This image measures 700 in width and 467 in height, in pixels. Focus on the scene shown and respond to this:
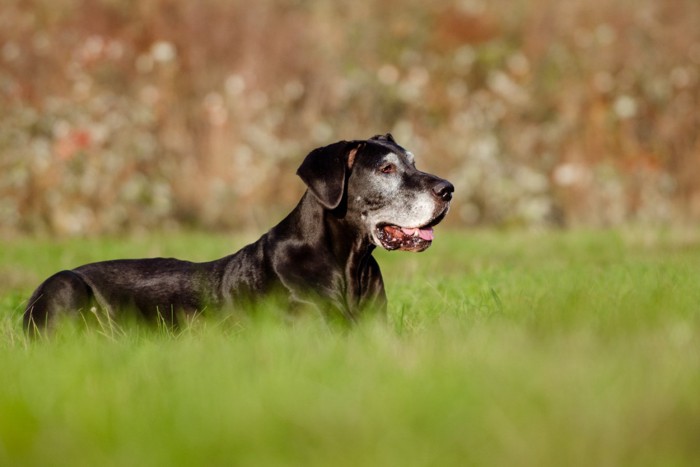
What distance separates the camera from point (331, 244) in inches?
219

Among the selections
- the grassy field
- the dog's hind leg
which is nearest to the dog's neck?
the grassy field

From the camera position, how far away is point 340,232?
5582 mm

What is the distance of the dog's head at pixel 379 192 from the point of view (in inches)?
217

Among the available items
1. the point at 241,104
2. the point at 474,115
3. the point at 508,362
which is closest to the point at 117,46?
the point at 241,104

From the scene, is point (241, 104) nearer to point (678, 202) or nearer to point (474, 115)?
point (474, 115)

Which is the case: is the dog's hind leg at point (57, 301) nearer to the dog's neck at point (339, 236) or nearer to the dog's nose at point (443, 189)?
the dog's neck at point (339, 236)

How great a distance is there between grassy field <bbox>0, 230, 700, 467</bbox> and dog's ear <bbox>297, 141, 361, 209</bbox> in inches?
31.3

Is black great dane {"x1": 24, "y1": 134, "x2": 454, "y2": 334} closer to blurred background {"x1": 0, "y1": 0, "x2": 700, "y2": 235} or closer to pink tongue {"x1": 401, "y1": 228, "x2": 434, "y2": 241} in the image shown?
pink tongue {"x1": 401, "y1": 228, "x2": 434, "y2": 241}

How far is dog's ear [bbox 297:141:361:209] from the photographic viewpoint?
5.47 metres

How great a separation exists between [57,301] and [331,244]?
160cm

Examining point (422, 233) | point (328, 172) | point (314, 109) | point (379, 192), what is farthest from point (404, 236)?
point (314, 109)

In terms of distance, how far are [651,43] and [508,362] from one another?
13152 millimetres

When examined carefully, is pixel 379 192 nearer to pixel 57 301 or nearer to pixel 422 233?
pixel 422 233

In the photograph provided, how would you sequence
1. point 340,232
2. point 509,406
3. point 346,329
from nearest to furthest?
point 509,406, point 346,329, point 340,232
